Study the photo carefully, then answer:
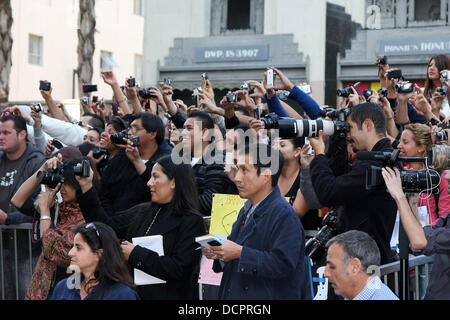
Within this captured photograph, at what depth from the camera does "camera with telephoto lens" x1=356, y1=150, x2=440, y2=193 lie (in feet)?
14.6

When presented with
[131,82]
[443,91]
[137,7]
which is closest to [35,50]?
[137,7]

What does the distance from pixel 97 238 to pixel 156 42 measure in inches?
598

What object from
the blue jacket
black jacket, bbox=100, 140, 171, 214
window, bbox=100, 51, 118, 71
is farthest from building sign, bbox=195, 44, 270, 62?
the blue jacket

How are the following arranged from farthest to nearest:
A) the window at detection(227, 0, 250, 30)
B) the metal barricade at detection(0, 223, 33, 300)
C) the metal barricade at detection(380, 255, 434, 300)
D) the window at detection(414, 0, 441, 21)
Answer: the window at detection(227, 0, 250, 30)
the window at detection(414, 0, 441, 21)
the metal barricade at detection(0, 223, 33, 300)
the metal barricade at detection(380, 255, 434, 300)

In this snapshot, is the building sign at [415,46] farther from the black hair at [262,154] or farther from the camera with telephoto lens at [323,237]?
the black hair at [262,154]

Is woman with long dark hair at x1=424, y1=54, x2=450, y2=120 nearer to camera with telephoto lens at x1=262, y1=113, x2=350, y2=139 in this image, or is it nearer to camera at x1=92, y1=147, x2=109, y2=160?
camera with telephoto lens at x1=262, y1=113, x2=350, y2=139

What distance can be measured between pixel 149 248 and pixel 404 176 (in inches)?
68.5

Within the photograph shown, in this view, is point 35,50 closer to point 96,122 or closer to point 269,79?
point 96,122

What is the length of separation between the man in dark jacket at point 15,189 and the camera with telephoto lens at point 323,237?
255 cm

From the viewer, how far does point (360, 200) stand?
500cm

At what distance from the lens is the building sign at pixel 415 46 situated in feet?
54.9

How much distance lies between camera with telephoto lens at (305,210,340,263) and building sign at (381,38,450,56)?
12477mm

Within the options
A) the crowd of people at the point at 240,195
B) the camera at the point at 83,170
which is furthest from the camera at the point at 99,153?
the camera at the point at 83,170

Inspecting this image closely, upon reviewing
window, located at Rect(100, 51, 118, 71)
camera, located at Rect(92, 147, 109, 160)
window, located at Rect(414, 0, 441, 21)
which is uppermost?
window, located at Rect(414, 0, 441, 21)
